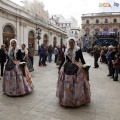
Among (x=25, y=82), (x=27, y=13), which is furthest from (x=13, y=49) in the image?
(x=27, y=13)

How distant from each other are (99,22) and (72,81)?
53.0 metres

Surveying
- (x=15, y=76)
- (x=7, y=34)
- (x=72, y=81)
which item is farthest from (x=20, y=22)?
(x=72, y=81)

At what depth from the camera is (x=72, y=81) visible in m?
4.20

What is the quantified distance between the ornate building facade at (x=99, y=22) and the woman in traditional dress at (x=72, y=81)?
48.9 meters

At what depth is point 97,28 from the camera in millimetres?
54906

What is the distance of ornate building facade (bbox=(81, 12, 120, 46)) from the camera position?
53.6 meters

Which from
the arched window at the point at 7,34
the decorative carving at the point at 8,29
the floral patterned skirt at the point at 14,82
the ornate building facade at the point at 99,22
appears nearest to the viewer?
the floral patterned skirt at the point at 14,82

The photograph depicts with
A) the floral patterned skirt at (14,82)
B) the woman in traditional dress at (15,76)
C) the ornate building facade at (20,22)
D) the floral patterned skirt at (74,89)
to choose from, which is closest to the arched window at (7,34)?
the ornate building facade at (20,22)

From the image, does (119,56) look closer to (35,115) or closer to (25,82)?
(25,82)

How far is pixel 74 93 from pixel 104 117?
2.82 ft

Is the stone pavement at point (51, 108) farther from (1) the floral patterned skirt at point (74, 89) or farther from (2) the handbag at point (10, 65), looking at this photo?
(2) the handbag at point (10, 65)

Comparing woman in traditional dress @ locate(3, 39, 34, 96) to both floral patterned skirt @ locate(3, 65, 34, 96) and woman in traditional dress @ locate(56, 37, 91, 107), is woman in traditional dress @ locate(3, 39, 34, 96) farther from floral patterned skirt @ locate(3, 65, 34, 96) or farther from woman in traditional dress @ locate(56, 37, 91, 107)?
woman in traditional dress @ locate(56, 37, 91, 107)

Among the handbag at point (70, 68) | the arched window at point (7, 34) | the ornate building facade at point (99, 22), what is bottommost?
the handbag at point (70, 68)

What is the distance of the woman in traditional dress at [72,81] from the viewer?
421 cm
